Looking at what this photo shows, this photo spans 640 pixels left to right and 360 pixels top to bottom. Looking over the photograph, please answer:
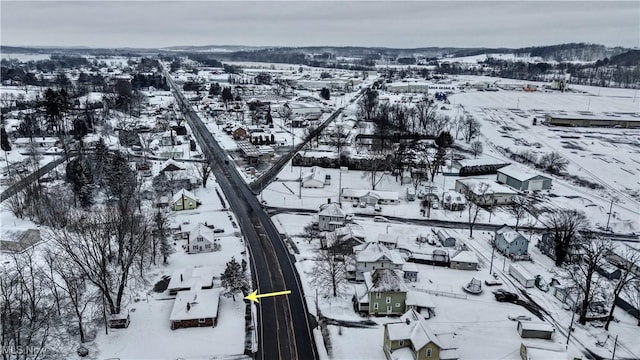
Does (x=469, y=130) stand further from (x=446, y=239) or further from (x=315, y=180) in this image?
(x=446, y=239)

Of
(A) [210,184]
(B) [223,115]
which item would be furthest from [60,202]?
(B) [223,115]

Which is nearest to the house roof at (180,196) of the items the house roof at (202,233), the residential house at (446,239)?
the house roof at (202,233)

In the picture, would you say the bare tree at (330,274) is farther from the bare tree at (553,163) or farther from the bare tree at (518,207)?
the bare tree at (553,163)

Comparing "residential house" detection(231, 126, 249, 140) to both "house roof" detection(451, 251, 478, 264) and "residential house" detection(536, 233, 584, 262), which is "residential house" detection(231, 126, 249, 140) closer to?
"house roof" detection(451, 251, 478, 264)

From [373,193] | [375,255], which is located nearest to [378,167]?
[373,193]

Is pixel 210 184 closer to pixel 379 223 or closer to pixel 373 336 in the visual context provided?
pixel 379 223
